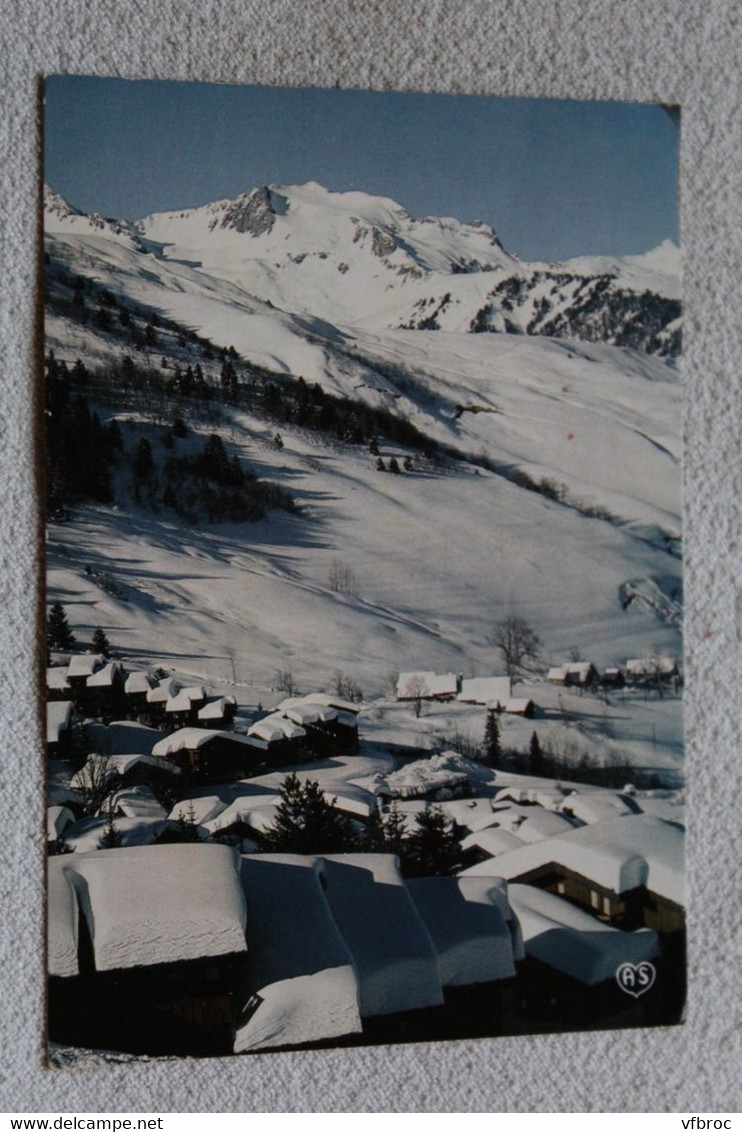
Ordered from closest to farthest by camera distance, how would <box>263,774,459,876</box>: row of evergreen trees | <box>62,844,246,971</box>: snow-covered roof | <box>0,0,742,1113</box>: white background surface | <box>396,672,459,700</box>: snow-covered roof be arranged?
<box>62,844,246,971</box>: snow-covered roof, <box>0,0,742,1113</box>: white background surface, <box>263,774,459,876</box>: row of evergreen trees, <box>396,672,459,700</box>: snow-covered roof

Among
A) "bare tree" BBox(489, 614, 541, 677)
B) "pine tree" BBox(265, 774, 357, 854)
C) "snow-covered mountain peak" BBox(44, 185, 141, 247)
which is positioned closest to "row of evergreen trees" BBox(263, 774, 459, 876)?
"pine tree" BBox(265, 774, 357, 854)

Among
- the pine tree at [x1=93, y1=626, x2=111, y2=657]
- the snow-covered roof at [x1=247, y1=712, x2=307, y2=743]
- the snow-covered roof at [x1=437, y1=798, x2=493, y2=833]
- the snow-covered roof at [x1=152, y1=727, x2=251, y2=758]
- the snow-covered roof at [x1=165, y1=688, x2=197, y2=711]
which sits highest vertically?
the pine tree at [x1=93, y1=626, x2=111, y2=657]

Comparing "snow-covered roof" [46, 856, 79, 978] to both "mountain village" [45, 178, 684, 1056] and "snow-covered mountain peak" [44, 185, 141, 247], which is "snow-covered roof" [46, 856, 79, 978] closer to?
"mountain village" [45, 178, 684, 1056]

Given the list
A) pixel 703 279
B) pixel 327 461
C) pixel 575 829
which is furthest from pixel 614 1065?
pixel 703 279

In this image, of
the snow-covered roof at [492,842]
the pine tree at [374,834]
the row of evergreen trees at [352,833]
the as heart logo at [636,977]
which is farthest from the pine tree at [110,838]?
the as heart logo at [636,977]

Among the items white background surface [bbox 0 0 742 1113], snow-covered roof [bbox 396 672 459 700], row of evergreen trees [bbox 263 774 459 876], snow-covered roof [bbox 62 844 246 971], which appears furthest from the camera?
snow-covered roof [bbox 396 672 459 700]

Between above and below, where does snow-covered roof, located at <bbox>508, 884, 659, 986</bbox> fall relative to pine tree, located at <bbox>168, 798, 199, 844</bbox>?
below

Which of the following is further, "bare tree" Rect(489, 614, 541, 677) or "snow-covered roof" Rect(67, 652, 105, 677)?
"bare tree" Rect(489, 614, 541, 677)
